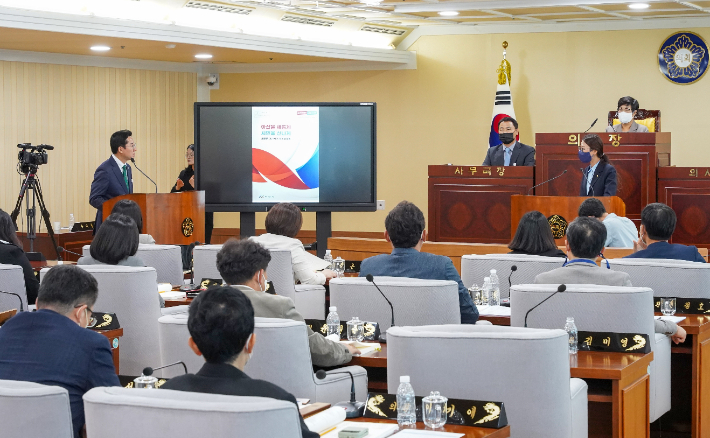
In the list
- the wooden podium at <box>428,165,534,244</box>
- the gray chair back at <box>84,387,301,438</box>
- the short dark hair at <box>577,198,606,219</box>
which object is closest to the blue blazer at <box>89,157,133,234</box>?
the wooden podium at <box>428,165,534,244</box>

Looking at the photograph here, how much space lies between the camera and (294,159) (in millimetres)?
8320

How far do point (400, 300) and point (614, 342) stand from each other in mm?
879

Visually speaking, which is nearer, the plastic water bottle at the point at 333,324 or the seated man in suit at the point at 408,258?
the plastic water bottle at the point at 333,324

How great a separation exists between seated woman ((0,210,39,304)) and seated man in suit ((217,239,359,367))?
2.04 m

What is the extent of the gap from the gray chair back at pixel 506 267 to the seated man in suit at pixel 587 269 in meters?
0.54

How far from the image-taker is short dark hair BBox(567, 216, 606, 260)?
4141 millimetres

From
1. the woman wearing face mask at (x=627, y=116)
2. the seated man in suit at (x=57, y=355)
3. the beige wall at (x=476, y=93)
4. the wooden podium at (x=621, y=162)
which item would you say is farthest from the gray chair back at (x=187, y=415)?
the beige wall at (x=476, y=93)

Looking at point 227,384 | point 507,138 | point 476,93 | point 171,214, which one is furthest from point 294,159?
point 227,384

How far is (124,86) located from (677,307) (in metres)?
8.85

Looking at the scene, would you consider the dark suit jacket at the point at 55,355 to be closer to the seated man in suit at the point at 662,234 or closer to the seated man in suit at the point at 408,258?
the seated man in suit at the point at 408,258

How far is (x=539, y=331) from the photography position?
272 cm

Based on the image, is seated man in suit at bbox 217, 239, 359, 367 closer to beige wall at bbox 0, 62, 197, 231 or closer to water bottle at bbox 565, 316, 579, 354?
water bottle at bbox 565, 316, 579, 354

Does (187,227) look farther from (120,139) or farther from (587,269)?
(587,269)

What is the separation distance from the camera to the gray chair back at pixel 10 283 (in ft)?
15.2
